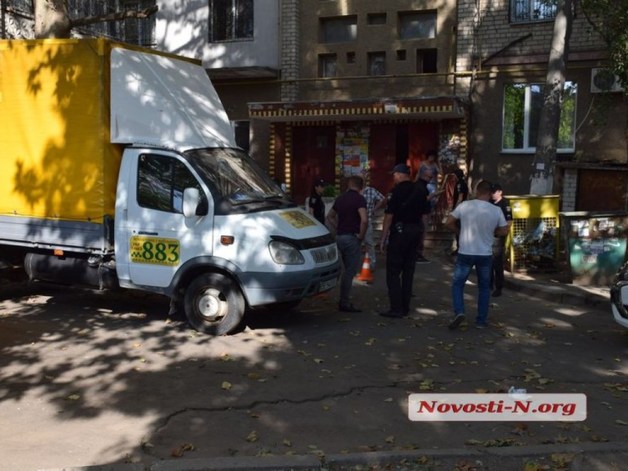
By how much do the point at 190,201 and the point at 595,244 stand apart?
6313 mm

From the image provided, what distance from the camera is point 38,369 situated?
6.43 m

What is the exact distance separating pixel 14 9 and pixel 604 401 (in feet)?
56.7

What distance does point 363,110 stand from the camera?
17.0m

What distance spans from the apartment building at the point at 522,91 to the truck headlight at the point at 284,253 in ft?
34.0

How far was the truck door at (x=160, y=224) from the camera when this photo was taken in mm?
7672

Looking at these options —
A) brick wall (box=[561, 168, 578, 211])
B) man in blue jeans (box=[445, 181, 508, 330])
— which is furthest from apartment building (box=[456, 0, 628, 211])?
man in blue jeans (box=[445, 181, 508, 330])

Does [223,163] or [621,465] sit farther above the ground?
[223,163]

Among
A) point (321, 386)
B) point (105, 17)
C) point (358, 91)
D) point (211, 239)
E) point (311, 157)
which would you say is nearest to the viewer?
point (321, 386)

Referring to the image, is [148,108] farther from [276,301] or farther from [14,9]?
[14,9]

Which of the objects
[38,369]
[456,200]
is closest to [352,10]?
[456,200]

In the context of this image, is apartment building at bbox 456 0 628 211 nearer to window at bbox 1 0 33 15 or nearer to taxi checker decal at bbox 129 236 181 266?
taxi checker decal at bbox 129 236 181 266

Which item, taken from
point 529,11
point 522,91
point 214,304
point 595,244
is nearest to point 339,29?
point 529,11

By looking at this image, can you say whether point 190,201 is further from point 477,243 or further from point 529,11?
point 529,11

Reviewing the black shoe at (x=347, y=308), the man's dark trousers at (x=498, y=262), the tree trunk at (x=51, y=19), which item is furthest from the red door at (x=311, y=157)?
the black shoe at (x=347, y=308)
